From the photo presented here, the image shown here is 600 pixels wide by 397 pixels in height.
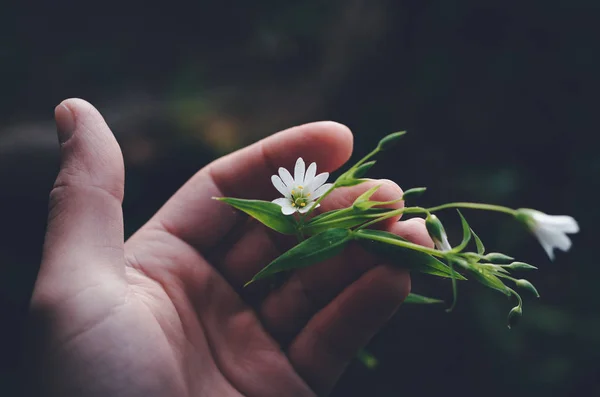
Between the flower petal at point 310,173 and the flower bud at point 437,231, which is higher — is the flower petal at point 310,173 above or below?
above

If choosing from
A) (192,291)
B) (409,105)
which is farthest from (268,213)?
(409,105)

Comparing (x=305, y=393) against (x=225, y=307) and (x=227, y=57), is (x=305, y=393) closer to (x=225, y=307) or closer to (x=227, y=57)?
(x=225, y=307)

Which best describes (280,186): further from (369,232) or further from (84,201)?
(84,201)

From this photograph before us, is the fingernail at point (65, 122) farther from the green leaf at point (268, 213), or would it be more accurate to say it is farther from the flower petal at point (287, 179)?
the flower petal at point (287, 179)

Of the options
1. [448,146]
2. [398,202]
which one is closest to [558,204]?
[448,146]

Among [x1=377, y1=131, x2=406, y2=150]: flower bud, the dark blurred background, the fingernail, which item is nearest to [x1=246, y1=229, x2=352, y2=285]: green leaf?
[x1=377, y1=131, x2=406, y2=150]: flower bud

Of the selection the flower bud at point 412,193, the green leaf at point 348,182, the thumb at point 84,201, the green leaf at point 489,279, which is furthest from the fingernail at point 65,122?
the green leaf at point 489,279
